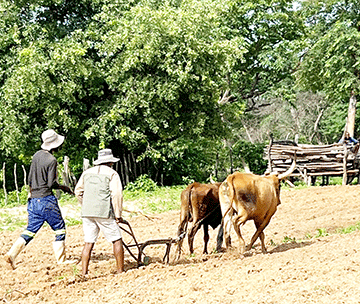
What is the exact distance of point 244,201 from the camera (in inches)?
310

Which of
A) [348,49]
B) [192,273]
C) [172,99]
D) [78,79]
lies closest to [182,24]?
[172,99]

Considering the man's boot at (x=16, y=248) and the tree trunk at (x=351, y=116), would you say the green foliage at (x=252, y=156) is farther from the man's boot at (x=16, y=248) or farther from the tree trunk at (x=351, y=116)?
the man's boot at (x=16, y=248)

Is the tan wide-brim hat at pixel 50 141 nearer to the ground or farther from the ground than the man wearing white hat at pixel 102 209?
farther from the ground

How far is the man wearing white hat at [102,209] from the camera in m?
6.97

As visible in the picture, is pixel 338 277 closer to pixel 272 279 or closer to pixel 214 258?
pixel 272 279

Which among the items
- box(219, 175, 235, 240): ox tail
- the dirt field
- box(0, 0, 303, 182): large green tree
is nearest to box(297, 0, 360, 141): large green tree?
box(0, 0, 303, 182): large green tree

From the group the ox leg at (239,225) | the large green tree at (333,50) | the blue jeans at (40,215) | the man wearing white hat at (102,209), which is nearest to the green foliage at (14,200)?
the blue jeans at (40,215)

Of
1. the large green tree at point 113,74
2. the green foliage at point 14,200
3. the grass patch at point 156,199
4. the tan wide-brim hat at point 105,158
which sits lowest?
the grass patch at point 156,199

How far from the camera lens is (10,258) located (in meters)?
7.68

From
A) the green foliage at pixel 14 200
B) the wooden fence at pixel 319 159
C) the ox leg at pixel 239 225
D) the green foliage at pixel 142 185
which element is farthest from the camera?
the wooden fence at pixel 319 159

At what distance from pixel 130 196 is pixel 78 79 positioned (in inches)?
155

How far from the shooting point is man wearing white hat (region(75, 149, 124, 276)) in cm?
697

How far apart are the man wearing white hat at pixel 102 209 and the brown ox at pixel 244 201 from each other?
5.41 feet

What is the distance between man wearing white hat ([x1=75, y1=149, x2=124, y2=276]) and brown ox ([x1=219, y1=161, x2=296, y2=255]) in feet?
5.41
